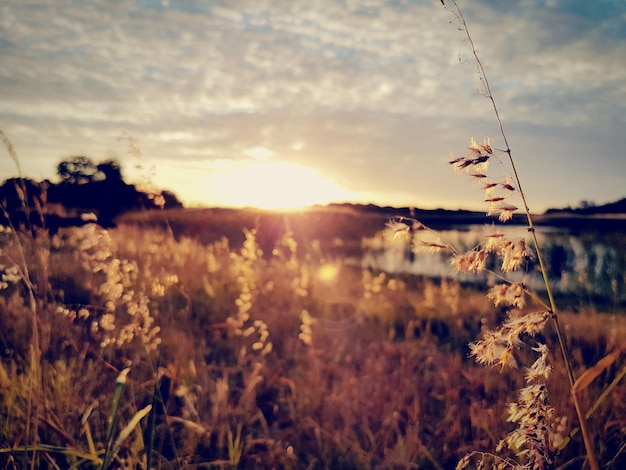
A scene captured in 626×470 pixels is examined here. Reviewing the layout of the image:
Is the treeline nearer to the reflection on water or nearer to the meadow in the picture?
the meadow

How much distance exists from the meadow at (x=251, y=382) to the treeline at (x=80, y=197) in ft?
0.85

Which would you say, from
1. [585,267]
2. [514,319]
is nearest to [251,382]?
[514,319]

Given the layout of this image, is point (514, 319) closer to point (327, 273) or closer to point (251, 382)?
point (251, 382)

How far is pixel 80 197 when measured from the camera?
6.83m

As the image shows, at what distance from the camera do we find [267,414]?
2906 millimetres

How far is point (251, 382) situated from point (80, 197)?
16.7ft

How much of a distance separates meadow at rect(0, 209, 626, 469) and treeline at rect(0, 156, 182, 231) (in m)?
0.26

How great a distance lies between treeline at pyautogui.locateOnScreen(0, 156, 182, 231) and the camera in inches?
114

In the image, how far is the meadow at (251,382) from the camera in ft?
7.36

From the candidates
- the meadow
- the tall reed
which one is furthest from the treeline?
the tall reed

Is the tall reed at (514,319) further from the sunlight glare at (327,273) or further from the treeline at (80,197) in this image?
the sunlight glare at (327,273)

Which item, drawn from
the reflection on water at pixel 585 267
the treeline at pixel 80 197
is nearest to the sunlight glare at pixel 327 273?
the reflection on water at pixel 585 267

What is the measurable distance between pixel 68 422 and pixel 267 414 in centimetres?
106

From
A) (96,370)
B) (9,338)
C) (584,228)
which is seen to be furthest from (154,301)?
(584,228)
